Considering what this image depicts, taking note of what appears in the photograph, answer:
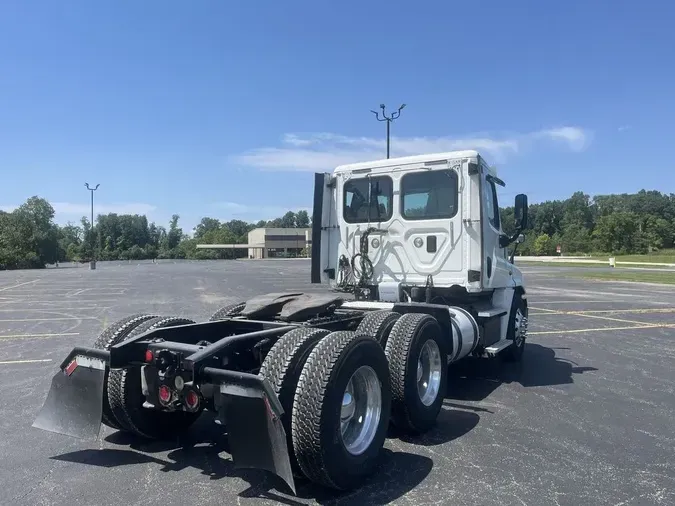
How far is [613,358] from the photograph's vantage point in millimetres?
8859

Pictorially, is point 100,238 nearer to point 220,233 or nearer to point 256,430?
point 220,233

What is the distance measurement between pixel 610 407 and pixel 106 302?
51.8 feet

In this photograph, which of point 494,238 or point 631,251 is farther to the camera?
point 631,251

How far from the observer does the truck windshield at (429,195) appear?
7.19 metres

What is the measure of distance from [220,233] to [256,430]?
157321mm

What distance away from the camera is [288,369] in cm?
379

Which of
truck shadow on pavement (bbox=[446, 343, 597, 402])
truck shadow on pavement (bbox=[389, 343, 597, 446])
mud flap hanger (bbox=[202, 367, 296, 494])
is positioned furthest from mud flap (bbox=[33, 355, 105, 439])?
truck shadow on pavement (bbox=[446, 343, 597, 402])

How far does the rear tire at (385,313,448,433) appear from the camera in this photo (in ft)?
16.1

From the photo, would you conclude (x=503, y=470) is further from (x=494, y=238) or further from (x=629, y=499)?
(x=494, y=238)

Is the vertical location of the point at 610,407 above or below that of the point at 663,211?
below

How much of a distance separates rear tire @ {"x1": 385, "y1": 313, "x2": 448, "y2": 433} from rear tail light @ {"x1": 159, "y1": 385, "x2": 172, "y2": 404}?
6.09ft

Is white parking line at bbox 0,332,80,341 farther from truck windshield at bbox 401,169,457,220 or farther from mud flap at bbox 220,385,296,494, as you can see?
mud flap at bbox 220,385,296,494

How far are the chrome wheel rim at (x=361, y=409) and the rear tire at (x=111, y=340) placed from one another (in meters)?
1.84

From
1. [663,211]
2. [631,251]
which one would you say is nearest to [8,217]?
[631,251]
